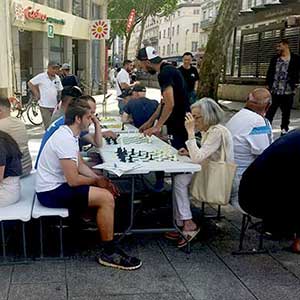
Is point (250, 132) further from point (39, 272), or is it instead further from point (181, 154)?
point (39, 272)

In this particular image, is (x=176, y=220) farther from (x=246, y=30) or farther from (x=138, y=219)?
(x=246, y=30)

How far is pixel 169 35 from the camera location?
8394cm

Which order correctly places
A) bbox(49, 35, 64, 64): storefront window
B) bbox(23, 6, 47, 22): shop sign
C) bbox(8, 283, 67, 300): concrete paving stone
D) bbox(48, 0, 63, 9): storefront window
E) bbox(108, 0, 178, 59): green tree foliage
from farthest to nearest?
1. bbox(108, 0, 178, 59): green tree foliage
2. bbox(49, 35, 64, 64): storefront window
3. bbox(48, 0, 63, 9): storefront window
4. bbox(23, 6, 47, 22): shop sign
5. bbox(8, 283, 67, 300): concrete paving stone

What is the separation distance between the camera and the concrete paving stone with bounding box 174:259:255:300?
2.96m

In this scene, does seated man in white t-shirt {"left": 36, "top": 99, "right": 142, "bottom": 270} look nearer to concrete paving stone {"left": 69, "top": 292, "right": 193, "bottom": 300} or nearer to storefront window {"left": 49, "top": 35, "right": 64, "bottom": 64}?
concrete paving stone {"left": 69, "top": 292, "right": 193, "bottom": 300}

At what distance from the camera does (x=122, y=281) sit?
3.13 m

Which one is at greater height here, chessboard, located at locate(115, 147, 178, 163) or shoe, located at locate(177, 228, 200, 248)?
chessboard, located at locate(115, 147, 178, 163)

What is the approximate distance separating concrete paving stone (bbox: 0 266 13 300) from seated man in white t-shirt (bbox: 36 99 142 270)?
22.2 inches

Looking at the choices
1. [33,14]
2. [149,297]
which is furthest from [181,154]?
[33,14]

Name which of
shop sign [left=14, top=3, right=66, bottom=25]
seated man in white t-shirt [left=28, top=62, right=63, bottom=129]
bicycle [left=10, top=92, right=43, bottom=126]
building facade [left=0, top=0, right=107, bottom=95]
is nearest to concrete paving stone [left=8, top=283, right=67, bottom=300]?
seated man in white t-shirt [left=28, top=62, right=63, bottom=129]

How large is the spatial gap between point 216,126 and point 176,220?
0.94 meters

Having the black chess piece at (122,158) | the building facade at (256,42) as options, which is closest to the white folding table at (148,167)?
the black chess piece at (122,158)

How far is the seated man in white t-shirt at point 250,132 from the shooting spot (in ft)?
12.5

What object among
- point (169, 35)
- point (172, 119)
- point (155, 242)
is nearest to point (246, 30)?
point (172, 119)
